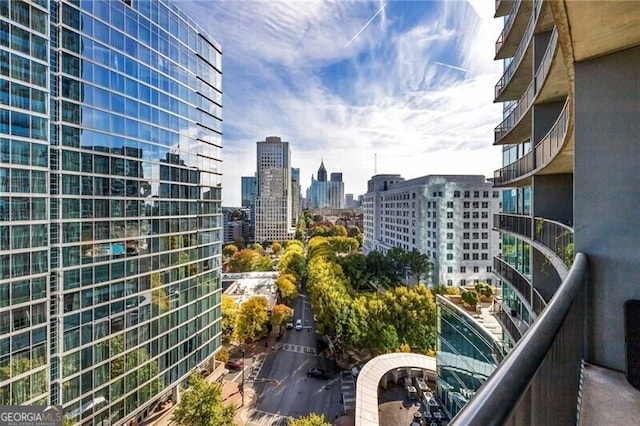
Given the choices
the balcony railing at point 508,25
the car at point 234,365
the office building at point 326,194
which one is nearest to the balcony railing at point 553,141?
the balcony railing at point 508,25

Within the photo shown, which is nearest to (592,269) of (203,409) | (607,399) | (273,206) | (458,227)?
(607,399)

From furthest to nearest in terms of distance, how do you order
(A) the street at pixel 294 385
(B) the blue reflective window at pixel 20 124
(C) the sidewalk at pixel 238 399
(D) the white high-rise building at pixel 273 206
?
(D) the white high-rise building at pixel 273 206 → (A) the street at pixel 294 385 → (C) the sidewalk at pixel 238 399 → (B) the blue reflective window at pixel 20 124

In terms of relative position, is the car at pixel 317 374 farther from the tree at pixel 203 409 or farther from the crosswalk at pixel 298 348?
the tree at pixel 203 409

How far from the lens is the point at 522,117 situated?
873 cm

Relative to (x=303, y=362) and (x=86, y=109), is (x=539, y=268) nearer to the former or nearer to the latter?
(x=86, y=109)

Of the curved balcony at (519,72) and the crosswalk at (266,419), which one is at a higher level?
the curved balcony at (519,72)

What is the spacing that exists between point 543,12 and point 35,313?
640 inches

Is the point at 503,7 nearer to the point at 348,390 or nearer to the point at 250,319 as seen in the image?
the point at 348,390

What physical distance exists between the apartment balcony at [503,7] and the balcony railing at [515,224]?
7.64 meters

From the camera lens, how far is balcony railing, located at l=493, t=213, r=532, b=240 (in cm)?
795

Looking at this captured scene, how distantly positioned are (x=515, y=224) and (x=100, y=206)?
47.8 feet

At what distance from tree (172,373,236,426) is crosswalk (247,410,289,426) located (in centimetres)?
325

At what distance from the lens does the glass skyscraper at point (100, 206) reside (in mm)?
9484

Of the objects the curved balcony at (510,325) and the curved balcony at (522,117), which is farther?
the curved balcony at (510,325)
